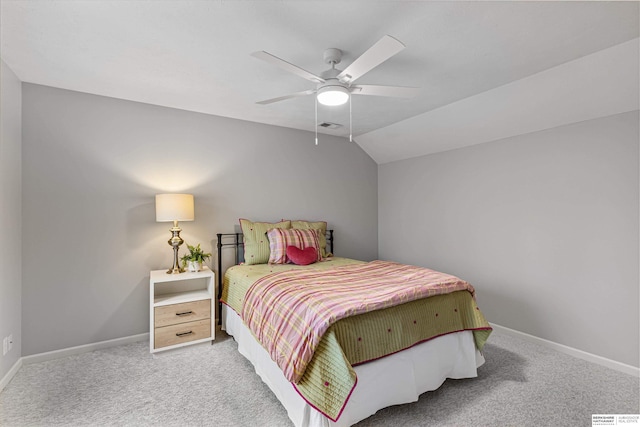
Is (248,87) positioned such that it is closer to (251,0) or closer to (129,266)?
(251,0)

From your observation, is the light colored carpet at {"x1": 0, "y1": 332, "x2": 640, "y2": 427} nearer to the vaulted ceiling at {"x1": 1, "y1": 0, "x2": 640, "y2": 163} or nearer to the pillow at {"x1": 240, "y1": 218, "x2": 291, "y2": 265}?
the pillow at {"x1": 240, "y1": 218, "x2": 291, "y2": 265}

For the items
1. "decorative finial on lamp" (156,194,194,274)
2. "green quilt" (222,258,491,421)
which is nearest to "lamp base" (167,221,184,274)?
"decorative finial on lamp" (156,194,194,274)

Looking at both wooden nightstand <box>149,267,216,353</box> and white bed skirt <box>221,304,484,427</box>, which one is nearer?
white bed skirt <box>221,304,484,427</box>

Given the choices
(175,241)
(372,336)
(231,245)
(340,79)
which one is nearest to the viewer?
(372,336)

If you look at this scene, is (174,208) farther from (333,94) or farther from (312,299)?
(333,94)

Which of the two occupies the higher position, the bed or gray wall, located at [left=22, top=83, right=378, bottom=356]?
gray wall, located at [left=22, top=83, right=378, bottom=356]

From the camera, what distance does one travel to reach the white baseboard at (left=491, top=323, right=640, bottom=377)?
2.59 m

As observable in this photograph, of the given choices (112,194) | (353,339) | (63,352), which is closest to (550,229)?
(353,339)

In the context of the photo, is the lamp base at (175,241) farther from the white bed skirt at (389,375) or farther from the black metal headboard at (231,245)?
the white bed skirt at (389,375)

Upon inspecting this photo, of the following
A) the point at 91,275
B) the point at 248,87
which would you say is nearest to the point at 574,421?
the point at 248,87

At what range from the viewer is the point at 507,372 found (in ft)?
8.46

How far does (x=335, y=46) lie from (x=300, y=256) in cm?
222

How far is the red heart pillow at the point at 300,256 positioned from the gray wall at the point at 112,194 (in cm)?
77

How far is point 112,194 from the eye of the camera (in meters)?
3.14
